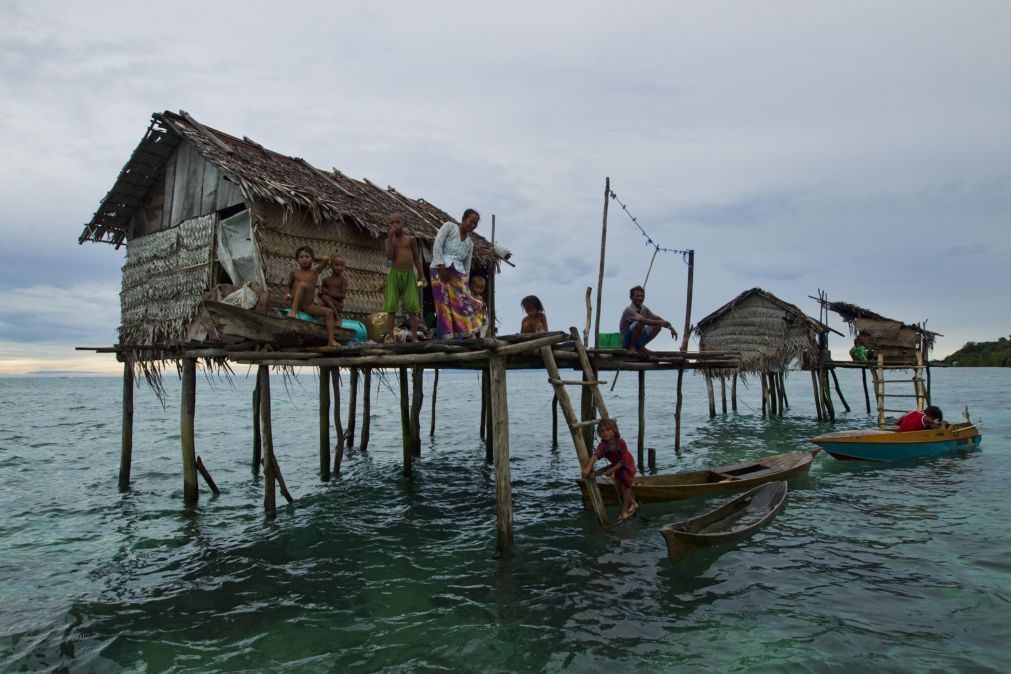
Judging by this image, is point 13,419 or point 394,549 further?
point 13,419

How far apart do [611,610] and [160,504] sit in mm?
8944

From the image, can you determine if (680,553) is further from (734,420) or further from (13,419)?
(13,419)

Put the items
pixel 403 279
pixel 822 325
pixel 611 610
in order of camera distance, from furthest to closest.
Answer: pixel 822 325 < pixel 403 279 < pixel 611 610

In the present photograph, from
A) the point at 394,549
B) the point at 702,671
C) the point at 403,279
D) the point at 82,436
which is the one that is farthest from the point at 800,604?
the point at 82,436

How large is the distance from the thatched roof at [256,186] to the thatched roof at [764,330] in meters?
14.8

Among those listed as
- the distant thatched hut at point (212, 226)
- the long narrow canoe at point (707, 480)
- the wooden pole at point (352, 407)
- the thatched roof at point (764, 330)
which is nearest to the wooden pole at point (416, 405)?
the wooden pole at point (352, 407)

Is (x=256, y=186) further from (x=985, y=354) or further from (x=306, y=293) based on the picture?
(x=985, y=354)

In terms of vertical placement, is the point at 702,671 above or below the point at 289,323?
below

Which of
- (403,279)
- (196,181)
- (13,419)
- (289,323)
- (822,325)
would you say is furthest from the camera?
(13,419)

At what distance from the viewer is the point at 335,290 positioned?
9.55 metres

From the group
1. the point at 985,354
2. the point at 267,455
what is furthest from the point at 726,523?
the point at 985,354

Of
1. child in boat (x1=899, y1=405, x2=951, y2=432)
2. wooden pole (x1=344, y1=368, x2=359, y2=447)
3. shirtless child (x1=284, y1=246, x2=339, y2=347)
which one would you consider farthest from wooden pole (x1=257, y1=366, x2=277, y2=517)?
child in boat (x1=899, y1=405, x2=951, y2=432)

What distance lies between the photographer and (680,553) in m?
6.95

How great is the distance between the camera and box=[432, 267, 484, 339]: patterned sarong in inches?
375
